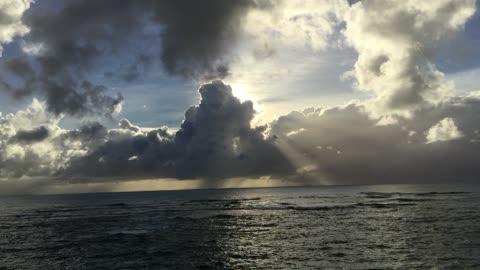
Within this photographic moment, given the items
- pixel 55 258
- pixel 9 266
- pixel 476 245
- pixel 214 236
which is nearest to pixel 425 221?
pixel 476 245

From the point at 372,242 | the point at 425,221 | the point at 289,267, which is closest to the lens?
the point at 289,267

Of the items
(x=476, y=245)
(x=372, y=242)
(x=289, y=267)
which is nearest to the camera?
(x=289, y=267)

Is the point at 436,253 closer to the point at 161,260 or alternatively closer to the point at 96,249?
the point at 161,260

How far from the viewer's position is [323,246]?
4966 cm

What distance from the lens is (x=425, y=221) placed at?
247 ft

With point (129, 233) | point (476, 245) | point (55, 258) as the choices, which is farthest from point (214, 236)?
point (476, 245)

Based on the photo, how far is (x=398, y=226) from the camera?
6831cm

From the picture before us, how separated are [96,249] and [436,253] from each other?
42.7m

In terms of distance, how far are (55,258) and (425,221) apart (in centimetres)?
6521

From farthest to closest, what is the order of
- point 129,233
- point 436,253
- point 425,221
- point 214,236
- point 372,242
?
point 425,221 < point 129,233 < point 214,236 < point 372,242 < point 436,253

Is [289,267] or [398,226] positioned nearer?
[289,267]

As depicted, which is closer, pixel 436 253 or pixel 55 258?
pixel 436 253

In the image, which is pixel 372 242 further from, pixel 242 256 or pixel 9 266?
pixel 9 266

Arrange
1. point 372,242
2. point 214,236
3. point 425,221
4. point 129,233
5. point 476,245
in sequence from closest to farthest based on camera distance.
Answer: point 476,245
point 372,242
point 214,236
point 129,233
point 425,221
